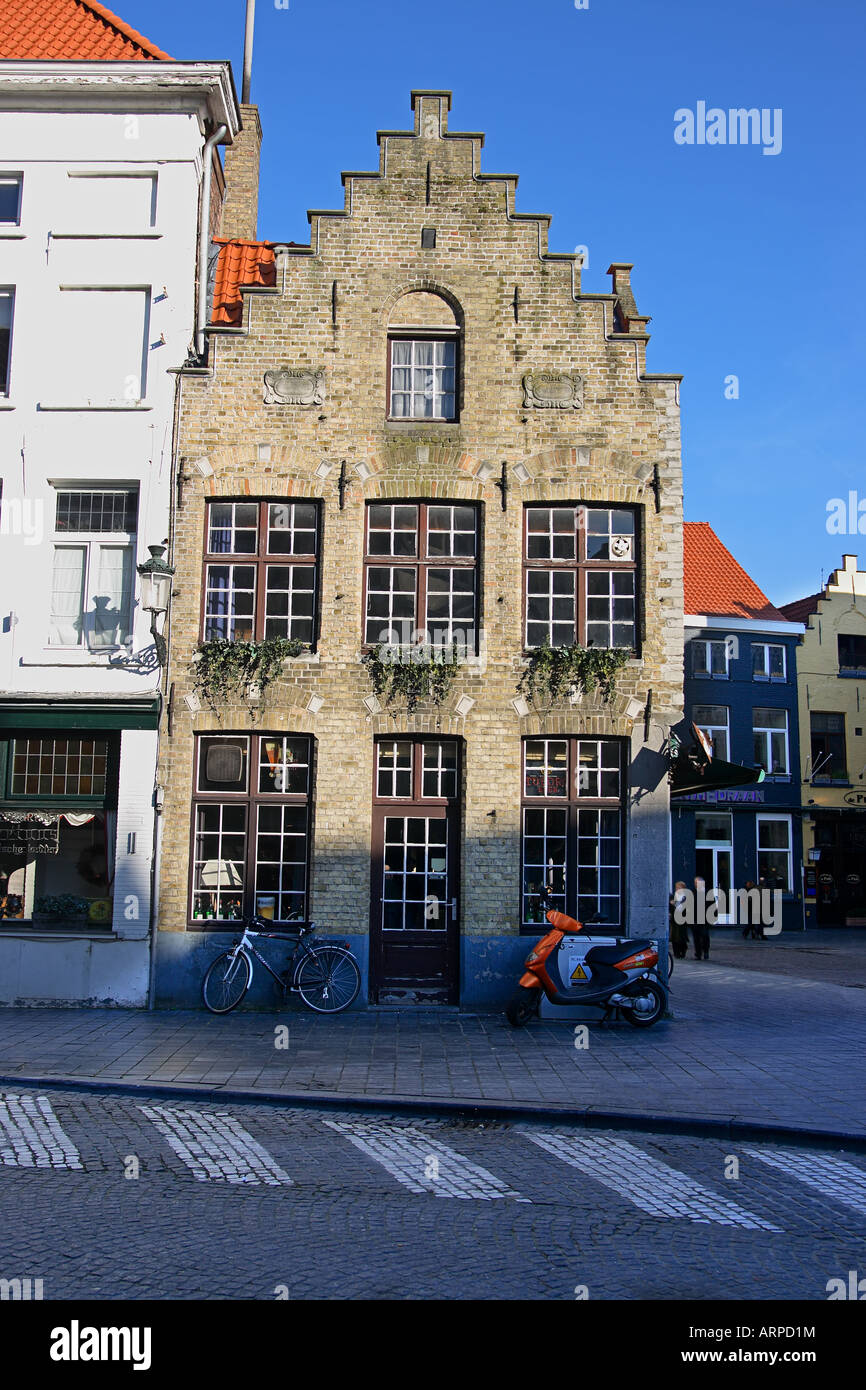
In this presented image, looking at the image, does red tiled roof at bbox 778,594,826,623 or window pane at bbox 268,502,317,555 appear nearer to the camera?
window pane at bbox 268,502,317,555

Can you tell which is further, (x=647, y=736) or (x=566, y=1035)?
(x=647, y=736)

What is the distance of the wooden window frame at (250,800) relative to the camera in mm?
13875

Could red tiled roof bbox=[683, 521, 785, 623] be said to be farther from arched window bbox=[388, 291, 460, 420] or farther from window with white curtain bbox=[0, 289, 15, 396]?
window with white curtain bbox=[0, 289, 15, 396]

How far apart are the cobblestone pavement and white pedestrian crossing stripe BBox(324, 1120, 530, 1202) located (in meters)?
0.02

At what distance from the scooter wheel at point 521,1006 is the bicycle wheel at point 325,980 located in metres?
1.89

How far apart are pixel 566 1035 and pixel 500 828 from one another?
8.75 feet

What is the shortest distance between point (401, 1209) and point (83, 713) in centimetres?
888

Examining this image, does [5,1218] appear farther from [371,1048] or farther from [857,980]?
[857,980]

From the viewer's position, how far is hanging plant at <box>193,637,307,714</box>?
1388cm

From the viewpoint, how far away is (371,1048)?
36.6 feet

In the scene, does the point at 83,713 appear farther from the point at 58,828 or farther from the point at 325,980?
the point at 325,980

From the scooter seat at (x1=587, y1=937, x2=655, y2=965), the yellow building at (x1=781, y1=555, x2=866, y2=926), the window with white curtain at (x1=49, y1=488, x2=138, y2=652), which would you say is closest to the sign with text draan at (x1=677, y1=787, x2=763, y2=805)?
the yellow building at (x1=781, y1=555, x2=866, y2=926)

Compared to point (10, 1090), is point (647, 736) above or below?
above
